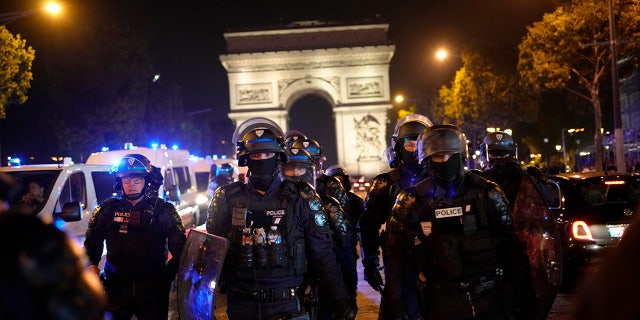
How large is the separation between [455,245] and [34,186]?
17.8ft

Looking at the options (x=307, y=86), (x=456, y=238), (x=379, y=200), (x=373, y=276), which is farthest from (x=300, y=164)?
(x=307, y=86)

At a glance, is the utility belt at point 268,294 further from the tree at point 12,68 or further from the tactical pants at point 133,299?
the tree at point 12,68

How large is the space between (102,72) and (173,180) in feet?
75.8

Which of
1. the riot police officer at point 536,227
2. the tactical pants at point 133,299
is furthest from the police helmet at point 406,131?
the tactical pants at point 133,299

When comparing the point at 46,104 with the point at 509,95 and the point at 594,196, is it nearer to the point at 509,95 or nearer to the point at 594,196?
the point at 509,95

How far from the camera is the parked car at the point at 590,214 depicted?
746cm

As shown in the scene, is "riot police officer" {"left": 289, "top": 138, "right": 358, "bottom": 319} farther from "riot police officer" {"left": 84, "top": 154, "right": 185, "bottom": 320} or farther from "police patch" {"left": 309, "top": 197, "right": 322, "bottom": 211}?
"riot police officer" {"left": 84, "top": 154, "right": 185, "bottom": 320}

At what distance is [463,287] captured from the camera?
359 centimetres

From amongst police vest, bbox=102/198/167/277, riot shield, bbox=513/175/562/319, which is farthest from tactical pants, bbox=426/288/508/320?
police vest, bbox=102/198/167/277

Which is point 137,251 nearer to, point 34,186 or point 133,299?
point 133,299

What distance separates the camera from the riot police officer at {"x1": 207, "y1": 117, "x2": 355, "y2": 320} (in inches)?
150

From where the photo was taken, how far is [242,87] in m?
47.9

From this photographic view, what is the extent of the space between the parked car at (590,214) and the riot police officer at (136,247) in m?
4.95

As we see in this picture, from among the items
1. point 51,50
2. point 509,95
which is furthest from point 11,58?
point 509,95
